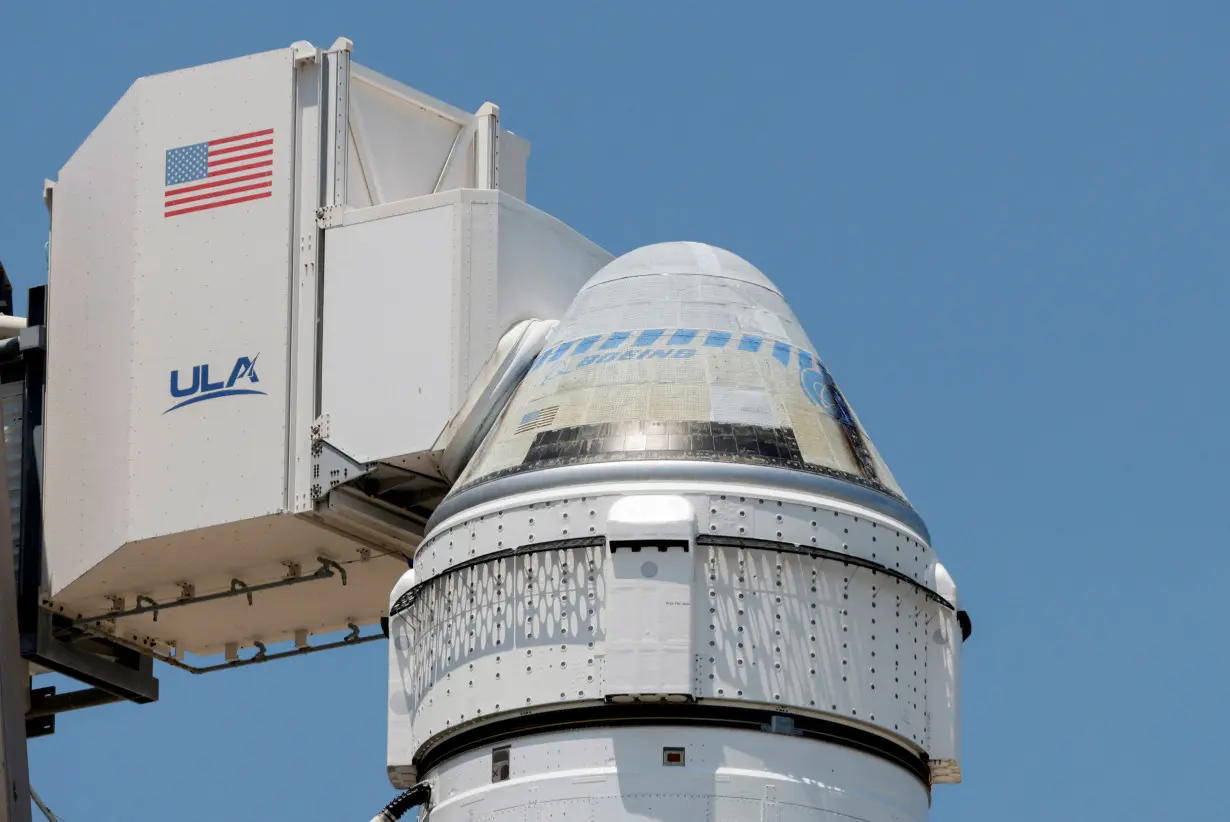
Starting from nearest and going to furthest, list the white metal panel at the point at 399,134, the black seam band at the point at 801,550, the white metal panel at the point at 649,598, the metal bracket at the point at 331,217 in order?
the white metal panel at the point at 649,598
the black seam band at the point at 801,550
the metal bracket at the point at 331,217
the white metal panel at the point at 399,134

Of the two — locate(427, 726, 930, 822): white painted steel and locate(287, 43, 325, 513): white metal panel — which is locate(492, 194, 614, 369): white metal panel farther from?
locate(427, 726, 930, 822): white painted steel

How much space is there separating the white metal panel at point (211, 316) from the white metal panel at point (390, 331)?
84cm

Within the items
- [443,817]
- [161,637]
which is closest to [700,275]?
[443,817]

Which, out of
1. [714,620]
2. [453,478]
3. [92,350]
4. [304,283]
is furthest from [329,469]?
[714,620]

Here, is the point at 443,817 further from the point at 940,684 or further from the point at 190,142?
the point at 190,142

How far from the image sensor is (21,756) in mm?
44125

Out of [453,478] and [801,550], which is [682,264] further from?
[801,550]

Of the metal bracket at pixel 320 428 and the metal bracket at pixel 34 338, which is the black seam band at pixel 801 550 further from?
the metal bracket at pixel 34 338

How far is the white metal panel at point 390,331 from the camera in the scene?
39.8 metres

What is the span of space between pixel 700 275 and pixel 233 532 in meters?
7.63

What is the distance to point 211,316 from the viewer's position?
138 ft

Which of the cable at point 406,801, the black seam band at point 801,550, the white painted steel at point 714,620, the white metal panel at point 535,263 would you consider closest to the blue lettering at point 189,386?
the white metal panel at point 535,263

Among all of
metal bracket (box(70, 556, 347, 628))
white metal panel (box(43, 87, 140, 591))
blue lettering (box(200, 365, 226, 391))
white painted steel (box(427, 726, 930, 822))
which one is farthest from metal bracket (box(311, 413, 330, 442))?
white painted steel (box(427, 726, 930, 822))

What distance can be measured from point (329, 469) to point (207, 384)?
2720 mm
